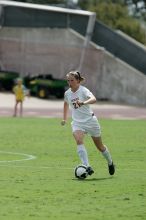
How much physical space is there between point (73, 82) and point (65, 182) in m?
1.91

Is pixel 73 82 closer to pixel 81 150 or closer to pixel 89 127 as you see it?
pixel 89 127

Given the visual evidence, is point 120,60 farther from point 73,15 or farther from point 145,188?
point 145,188

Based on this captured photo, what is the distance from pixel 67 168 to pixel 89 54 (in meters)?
41.0

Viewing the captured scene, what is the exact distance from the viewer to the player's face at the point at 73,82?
15930mm

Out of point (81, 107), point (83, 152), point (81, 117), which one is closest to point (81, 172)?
point (83, 152)

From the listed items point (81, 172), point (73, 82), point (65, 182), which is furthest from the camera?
point (73, 82)

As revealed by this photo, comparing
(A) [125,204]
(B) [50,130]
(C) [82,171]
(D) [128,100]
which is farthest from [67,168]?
(D) [128,100]

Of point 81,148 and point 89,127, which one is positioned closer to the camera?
point 81,148

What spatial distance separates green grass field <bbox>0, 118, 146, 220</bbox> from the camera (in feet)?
39.2

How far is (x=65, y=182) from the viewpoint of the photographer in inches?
603

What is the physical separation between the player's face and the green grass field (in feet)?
5.50

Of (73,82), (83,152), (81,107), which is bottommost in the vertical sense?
(83,152)

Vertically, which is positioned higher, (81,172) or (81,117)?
(81,117)

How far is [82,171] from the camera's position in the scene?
15852mm
